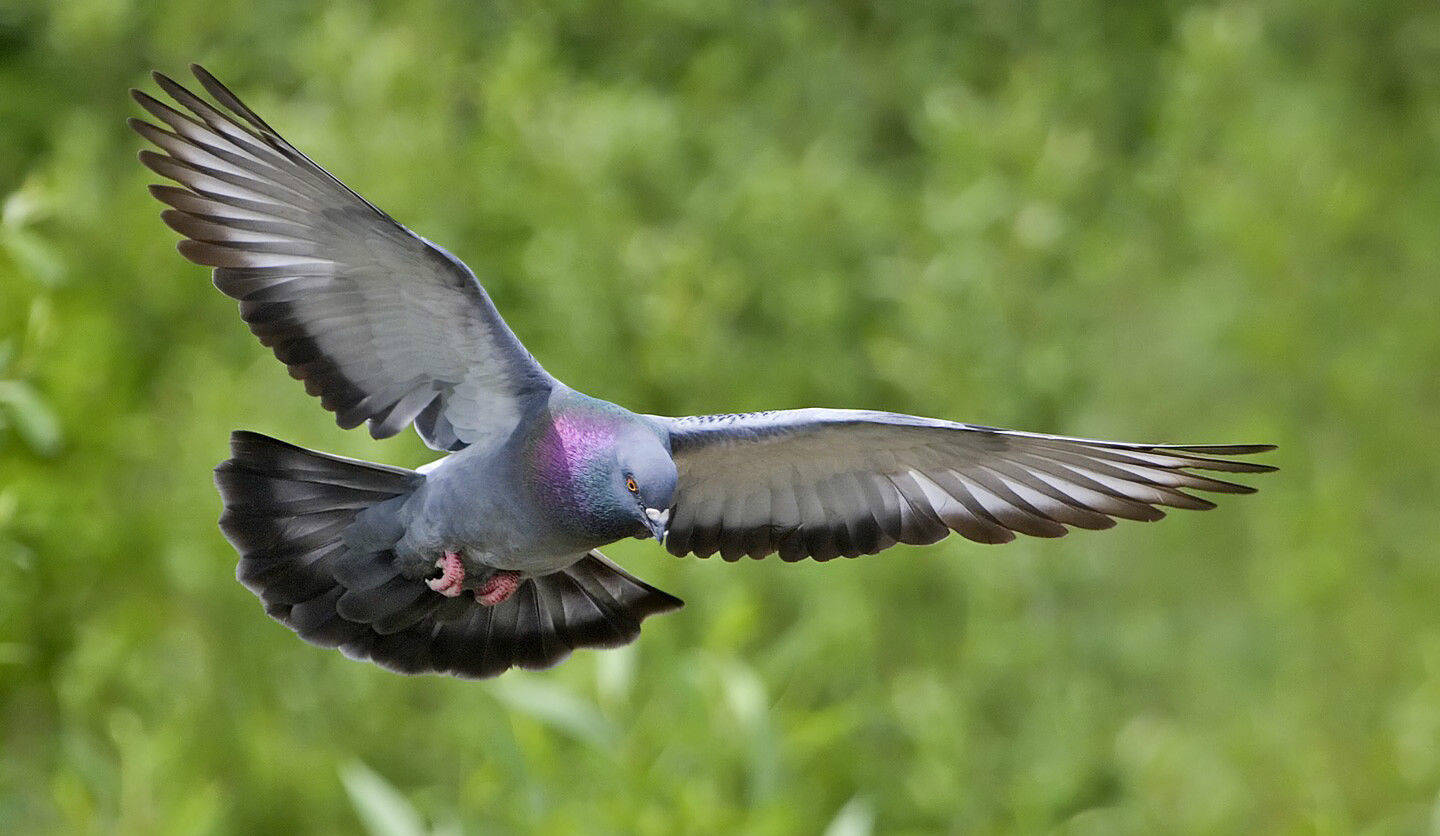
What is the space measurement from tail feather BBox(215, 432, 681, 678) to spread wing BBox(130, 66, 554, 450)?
10 centimetres

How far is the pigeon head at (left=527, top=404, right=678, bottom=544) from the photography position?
2.03 meters

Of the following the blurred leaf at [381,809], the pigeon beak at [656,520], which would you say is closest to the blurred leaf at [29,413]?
the pigeon beak at [656,520]

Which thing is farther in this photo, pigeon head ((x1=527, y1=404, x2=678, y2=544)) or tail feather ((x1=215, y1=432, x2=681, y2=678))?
tail feather ((x1=215, y1=432, x2=681, y2=678))

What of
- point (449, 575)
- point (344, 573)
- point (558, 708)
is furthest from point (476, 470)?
point (558, 708)

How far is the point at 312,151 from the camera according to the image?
15.6 feet

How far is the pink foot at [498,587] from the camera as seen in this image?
2340 mm

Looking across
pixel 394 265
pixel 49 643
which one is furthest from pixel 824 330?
pixel 394 265

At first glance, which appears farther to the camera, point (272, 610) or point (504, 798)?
point (504, 798)

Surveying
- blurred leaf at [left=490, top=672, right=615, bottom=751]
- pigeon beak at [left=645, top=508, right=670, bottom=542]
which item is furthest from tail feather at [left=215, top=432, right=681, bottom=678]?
blurred leaf at [left=490, top=672, right=615, bottom=751]

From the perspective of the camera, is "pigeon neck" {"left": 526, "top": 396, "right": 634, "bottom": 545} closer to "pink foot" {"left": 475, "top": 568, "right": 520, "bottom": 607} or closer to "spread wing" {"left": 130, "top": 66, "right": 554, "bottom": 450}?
"spread wing" {"left": 130, "top": 66, "right": 554, "bottom": 450}

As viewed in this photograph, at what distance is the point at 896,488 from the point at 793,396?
292cm

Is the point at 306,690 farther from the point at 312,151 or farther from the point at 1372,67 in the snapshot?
the point at 1372,67

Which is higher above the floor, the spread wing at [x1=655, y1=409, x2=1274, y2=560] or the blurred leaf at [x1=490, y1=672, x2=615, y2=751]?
the spread wing at [x1=655, y1=409, x2=1274, y2=560]

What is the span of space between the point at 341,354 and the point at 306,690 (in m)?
2.20
